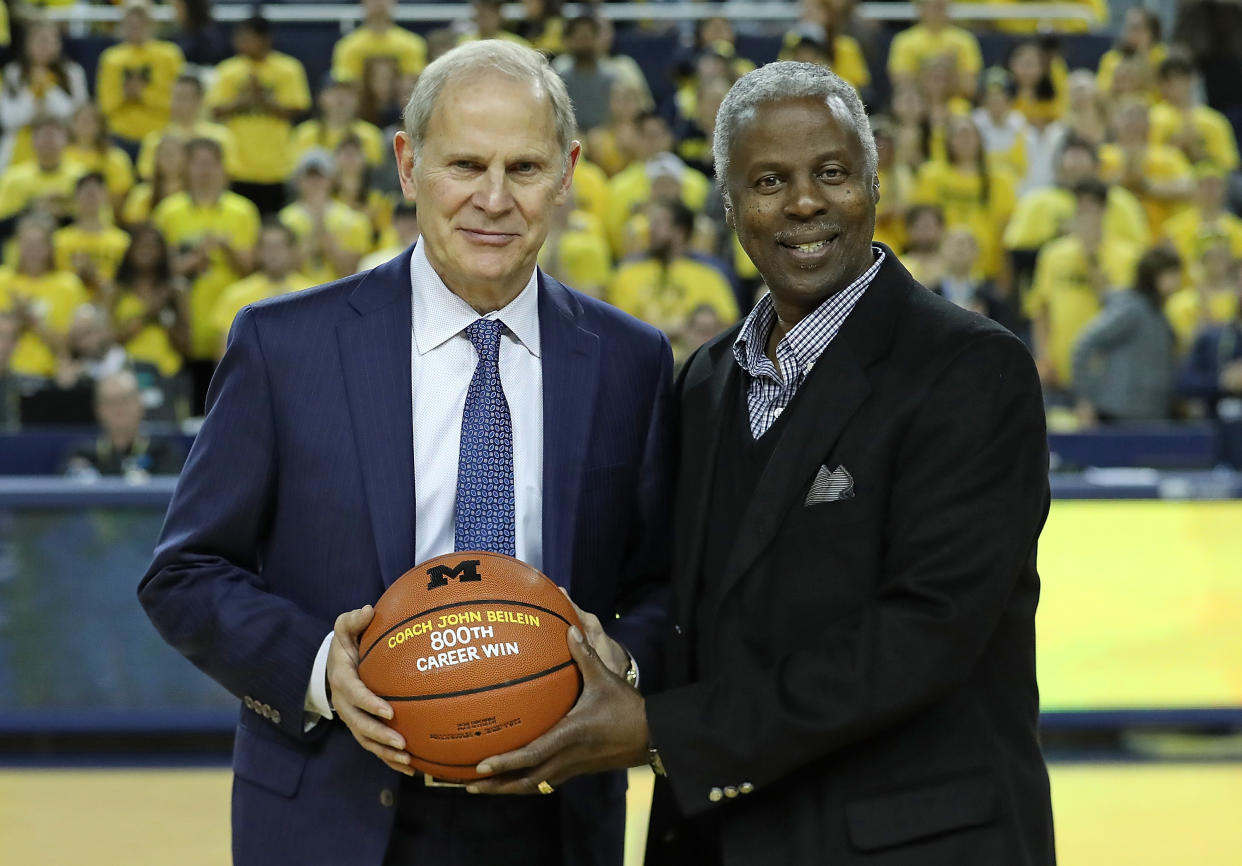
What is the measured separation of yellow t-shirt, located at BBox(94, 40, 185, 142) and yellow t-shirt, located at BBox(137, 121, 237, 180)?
573mm

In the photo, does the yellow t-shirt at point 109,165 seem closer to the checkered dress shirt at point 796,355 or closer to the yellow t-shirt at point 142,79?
the yellow t-shirt at point 142,79

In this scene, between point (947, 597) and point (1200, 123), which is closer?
point (947, 597)

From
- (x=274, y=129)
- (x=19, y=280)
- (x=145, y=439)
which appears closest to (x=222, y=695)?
(x=145, y=439)

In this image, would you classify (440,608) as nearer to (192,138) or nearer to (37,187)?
(192,138)

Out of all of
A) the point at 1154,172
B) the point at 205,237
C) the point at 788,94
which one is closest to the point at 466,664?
the point at 788,94

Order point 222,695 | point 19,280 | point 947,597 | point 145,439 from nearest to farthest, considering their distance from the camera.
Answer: point 947,597
point 222,695
point 145,439
point 19,280

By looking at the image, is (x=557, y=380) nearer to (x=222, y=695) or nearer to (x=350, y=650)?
(x=350, y=650)

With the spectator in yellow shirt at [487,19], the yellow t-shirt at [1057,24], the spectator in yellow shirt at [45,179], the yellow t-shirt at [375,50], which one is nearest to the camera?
the spectator in yellow shirt at [45,179]

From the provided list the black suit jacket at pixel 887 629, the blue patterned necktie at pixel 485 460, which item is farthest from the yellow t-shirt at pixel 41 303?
the black suit jacket at pixel 887 629

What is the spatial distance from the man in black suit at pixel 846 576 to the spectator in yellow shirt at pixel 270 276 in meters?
5.90

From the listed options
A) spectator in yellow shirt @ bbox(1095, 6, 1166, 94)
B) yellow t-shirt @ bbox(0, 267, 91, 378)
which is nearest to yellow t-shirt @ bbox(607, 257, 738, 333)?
yellow t-shirt @ bbox(0, 267, 91, 378)

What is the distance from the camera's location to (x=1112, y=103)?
10.6m

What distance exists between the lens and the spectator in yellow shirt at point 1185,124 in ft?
34.9

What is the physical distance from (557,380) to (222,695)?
373cm
